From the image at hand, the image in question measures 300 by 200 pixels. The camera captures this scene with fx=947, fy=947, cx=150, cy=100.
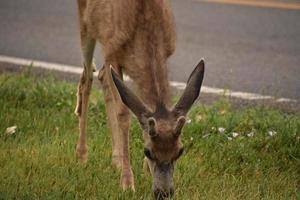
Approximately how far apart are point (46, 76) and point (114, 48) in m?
3.33

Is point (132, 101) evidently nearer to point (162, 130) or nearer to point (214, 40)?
point (162, 130)

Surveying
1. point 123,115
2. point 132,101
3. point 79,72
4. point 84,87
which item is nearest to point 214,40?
point 79,72

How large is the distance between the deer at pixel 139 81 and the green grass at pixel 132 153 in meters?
0.19

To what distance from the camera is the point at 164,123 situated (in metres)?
5.91

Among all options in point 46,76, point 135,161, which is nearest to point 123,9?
point 135,161

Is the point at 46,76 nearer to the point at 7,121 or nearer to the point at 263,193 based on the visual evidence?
the point at 7,121

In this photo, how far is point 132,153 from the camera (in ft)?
23.9

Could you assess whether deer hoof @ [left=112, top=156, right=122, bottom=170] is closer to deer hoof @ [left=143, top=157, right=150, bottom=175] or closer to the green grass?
the green grass

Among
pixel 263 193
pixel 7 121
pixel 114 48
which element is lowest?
pixel 7 121

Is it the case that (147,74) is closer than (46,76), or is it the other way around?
(147,74)

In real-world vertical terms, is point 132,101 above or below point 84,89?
above

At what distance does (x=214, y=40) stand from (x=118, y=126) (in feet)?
16.2

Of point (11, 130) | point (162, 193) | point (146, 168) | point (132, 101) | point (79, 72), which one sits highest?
point (132, 101)

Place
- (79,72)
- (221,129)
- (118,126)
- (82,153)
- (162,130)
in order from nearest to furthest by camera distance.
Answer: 1. (162,130)
2. (118,126)
3. (82,153)
4. (221,129)
5. (79,72)
